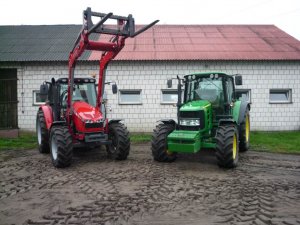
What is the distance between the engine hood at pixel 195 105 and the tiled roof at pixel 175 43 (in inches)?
235

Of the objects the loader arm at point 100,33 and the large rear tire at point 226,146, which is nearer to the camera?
the loader arm at point 100,33

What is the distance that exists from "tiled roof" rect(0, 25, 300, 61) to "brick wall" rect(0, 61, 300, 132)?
1.15 ft

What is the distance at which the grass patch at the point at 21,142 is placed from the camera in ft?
36.8

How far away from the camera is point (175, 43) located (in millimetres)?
15398

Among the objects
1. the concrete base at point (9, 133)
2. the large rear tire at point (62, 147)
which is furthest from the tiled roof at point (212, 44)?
the large rear tire at point (62, 147)

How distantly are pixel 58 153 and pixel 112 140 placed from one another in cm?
162

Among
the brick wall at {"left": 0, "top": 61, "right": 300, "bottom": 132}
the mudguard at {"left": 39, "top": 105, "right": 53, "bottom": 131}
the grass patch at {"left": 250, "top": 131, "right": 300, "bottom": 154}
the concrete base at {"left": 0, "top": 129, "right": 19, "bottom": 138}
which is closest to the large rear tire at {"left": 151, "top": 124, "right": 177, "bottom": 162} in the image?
the mudguard at {"left": 39, "top": 105, "right": 53, "bottom": 131}

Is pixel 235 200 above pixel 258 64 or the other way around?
the other way around

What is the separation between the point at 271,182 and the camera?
612 cm

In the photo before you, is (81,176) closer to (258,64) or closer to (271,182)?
(271,182)

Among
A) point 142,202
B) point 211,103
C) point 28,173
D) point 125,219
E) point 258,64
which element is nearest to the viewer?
point 125,219

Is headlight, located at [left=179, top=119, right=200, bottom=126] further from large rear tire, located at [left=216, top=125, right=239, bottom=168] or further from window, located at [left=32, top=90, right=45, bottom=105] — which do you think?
window, located at [left=32, top=90, right=45, bottom=105]

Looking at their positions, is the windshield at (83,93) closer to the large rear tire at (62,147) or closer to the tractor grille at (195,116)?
the large rear tire at (62,147)

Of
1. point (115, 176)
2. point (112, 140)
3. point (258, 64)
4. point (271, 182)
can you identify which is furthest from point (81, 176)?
point (258, 64)
